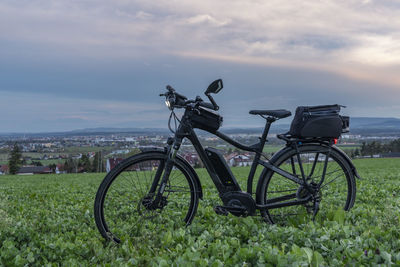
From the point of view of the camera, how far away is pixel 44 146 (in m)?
105

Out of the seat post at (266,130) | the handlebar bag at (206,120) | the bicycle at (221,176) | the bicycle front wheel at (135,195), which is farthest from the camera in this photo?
the seat post at (266,130)

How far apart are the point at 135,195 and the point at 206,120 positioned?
142 centimetres

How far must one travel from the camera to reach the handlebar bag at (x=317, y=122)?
4.66 metres

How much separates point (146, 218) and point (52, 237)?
1.25 metres

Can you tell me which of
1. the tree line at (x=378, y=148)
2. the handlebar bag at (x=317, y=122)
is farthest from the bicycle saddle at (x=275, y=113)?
the tree line at (x=378, y=148)

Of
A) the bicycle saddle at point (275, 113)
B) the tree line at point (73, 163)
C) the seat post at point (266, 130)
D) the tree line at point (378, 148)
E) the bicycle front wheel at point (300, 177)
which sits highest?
the bicycle saddle at point (275, 113)

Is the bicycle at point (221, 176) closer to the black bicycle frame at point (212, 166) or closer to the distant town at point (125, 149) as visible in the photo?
the black bicycle frame at point (212, 166)

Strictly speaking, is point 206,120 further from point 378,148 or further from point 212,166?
point 378,148

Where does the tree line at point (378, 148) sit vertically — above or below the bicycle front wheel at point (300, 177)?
below

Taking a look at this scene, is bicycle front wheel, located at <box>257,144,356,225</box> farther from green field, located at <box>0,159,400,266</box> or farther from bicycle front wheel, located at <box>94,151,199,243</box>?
bicycle front wheel, located at <box>94,151,199,243</box>

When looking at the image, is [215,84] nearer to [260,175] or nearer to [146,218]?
[260,175]

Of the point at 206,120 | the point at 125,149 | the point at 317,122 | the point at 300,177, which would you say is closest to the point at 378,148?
the point at 300,177

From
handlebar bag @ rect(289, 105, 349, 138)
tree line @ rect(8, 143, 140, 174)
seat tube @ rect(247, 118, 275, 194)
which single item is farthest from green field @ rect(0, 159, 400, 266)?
tree line @ rect(8, 143, 140, 174)

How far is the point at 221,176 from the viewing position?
187 inches
